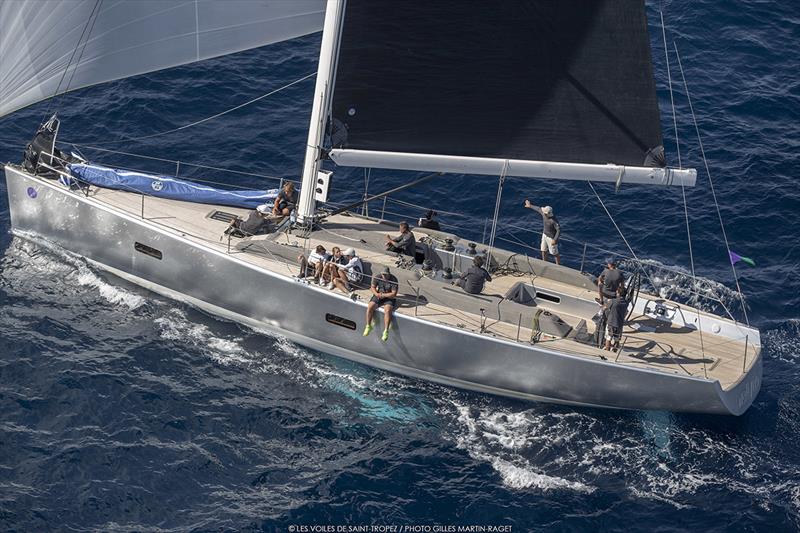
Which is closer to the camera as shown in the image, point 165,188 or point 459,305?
point 459,305

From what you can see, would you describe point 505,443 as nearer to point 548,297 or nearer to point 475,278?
point 475,278

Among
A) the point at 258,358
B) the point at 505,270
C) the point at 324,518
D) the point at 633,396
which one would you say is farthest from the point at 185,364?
the point at 633,396

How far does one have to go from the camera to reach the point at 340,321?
2981cm

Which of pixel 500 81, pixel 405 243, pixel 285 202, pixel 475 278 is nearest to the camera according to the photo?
pixel 500 81

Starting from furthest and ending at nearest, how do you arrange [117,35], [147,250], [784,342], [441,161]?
[147,250] < [784,342] < [117,35] < [441,161]

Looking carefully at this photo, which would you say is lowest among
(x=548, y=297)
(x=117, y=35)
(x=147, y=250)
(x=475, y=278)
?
(x=147, y=250)

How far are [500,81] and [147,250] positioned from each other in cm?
1133

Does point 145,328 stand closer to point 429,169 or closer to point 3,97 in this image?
point 3,97

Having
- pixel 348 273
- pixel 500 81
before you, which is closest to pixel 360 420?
pixel 348 273

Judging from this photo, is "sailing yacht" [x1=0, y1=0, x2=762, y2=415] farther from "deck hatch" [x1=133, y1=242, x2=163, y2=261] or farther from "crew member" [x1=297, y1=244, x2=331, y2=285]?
"crew member" [x1=297, y1=244, x2=331, y2=285]

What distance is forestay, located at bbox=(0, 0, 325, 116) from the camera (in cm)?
2877

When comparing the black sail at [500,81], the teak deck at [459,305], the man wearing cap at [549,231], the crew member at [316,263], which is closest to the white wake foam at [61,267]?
the teak deck at [459,305]

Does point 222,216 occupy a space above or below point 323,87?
below

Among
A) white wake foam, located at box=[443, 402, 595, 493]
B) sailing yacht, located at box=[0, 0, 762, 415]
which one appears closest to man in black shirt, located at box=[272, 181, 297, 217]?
sailing yacht, located at box=[0, 0, 762, 415]
